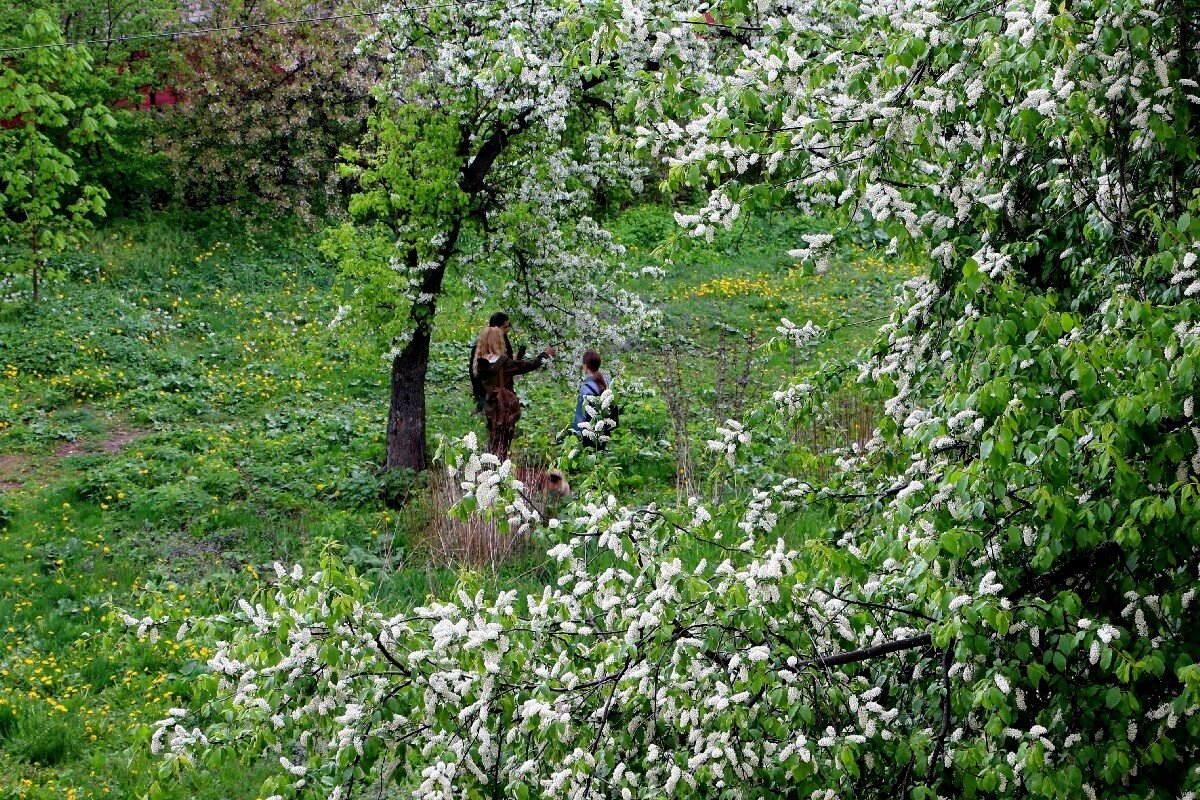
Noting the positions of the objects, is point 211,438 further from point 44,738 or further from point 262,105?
point 262,105

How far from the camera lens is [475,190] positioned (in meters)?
11.0

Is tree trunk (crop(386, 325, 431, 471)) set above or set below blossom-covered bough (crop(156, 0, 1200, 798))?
below

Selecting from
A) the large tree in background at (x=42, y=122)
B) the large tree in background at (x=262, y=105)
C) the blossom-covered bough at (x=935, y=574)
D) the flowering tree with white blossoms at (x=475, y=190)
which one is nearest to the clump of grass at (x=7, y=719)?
the blossom-covered bough at (x=935, y=574)

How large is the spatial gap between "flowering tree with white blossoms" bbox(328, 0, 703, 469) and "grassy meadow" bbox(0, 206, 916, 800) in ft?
1.73

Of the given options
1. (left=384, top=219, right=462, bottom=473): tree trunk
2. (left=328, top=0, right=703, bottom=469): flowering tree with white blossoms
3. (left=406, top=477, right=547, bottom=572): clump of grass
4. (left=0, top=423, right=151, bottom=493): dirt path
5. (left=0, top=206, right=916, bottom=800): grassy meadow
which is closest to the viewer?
(left=0, top=206, right=916, bottom=800): grassy meadow

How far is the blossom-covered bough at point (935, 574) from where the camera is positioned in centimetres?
332

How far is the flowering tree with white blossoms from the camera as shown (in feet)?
33.1

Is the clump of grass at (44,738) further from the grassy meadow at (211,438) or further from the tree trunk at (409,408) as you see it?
the tree trunk at (409,408)

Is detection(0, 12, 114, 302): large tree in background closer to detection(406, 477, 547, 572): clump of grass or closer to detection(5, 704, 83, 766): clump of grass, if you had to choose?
detection(406, 477, 547, 572): clump of grass

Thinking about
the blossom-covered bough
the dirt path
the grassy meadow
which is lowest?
the dirt path

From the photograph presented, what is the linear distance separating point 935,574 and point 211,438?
34.6 ft

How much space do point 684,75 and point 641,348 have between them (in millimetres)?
10793

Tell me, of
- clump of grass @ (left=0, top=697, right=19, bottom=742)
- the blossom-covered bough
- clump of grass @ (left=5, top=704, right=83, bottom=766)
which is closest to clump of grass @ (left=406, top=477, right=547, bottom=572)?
clump of grass @ (left=5, top=704, right=83, bottom=766)

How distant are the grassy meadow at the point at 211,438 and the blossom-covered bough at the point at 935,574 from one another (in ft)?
1.67
